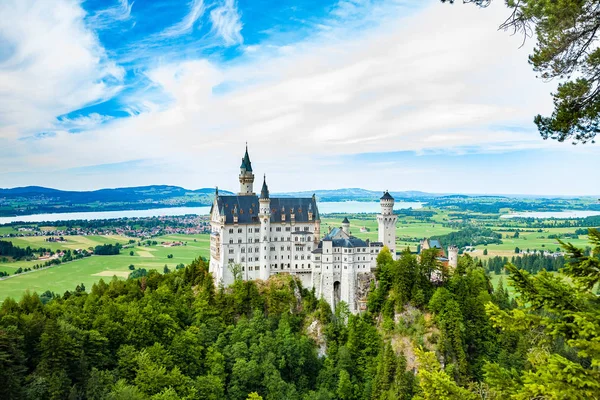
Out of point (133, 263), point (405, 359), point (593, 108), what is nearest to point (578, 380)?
point (593, 108)

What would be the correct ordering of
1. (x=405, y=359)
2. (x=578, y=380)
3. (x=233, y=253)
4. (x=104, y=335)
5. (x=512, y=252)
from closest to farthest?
(x=578, y=380) → (x=104, y=335) → (x=405, y=359) → (x=233, y=253) → (x=512, y=252)

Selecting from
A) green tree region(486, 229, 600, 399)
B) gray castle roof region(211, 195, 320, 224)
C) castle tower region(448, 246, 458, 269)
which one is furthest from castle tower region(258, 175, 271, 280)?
green tree region(486, 229, 600, 399)

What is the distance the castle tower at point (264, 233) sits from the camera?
69500 millimetres

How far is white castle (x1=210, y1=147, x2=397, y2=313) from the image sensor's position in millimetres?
67125

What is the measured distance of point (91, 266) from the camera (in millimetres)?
128625

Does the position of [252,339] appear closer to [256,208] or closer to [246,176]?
[256,208]

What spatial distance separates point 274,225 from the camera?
234ft

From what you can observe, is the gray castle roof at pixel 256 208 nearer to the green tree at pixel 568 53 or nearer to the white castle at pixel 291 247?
the white castle at pixel 291 247

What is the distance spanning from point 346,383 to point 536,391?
167 feet

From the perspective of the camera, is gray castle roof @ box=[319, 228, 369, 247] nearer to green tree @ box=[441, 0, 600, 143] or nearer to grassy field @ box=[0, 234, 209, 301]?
green tree @ box=[441, 0, 600, 143]

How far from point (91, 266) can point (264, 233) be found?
3192 inches

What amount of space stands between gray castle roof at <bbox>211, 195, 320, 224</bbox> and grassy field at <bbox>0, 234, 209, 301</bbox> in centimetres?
5105

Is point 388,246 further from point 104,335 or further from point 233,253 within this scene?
point 104,335

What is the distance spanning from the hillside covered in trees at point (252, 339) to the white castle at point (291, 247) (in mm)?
2020
